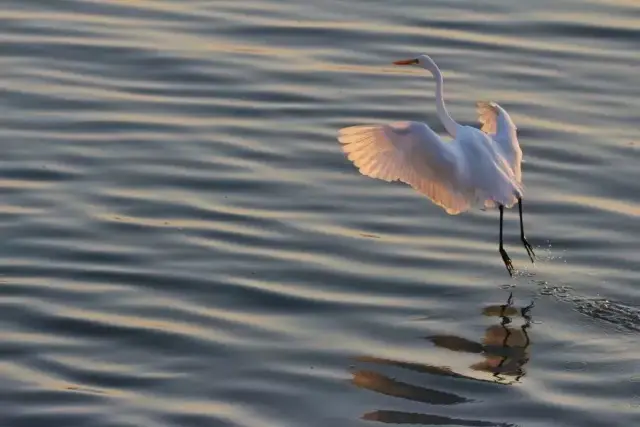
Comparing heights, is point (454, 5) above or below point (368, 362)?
above

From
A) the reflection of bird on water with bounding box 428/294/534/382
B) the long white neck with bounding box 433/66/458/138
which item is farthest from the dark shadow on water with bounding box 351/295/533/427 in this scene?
the long white neck with bounding box 433/66/458/138

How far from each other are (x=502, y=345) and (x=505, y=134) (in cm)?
207

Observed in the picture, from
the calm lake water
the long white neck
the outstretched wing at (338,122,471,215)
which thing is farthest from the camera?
the long white neck

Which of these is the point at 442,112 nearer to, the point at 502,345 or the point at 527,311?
the point at 527,311

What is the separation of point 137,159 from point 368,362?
4.05m

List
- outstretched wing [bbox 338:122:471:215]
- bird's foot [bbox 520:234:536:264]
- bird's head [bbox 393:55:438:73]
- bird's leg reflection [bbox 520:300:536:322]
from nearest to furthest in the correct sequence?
bird's leg reflection [bbox 520:300:536:322] → outstretched wing [bbox 338:122:471:215] → bird's foot [bbox 520:234:536:264] → bird's head [bbox 393:55:438:73]

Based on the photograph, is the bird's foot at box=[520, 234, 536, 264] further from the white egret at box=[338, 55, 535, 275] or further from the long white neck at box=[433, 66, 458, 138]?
the long white neck at box=[433, 66, 458, 138]

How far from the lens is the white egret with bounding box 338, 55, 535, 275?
37.6 feet

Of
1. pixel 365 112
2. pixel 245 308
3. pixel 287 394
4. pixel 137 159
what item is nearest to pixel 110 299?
→ pixel 245 308

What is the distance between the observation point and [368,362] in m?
10.3

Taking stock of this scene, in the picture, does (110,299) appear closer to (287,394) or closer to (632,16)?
(287,394)

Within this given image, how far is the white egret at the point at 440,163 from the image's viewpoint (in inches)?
451

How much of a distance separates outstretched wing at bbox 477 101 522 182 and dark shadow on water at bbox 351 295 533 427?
3.86 ft

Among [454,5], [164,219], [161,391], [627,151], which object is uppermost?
[454,5]
